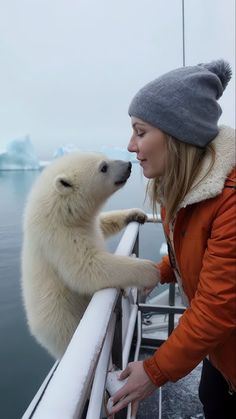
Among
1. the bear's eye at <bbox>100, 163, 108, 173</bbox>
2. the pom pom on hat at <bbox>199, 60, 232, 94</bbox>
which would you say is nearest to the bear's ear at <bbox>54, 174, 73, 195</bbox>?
the bear's eye at <bbox>100, 163, 108, 173</bbox>

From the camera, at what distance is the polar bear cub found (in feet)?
4.62

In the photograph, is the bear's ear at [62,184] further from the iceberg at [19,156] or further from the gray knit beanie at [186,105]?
the iceberg at [19,156]

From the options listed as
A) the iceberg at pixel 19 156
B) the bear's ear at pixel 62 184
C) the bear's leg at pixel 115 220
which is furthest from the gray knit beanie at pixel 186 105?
the iceberg at pixel 19 156

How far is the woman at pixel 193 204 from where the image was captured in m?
0.81

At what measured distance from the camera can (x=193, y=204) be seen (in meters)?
0.93

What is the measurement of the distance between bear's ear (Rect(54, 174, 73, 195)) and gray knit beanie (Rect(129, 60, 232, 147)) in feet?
2.47

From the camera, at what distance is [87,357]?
0.65 metres

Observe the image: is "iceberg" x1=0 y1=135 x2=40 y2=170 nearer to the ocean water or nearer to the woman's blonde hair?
the ocean water

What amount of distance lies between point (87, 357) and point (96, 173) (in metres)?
1.27

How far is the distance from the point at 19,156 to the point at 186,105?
13748 millimetres

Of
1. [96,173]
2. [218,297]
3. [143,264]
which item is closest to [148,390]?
[218,297]

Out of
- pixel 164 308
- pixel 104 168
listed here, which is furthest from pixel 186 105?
pixel 164 308

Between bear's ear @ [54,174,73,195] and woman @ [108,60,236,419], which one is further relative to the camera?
bear's ear @ [54,174,73,195]

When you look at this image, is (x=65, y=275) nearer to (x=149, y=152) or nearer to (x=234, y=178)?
(x=149, y=152)
